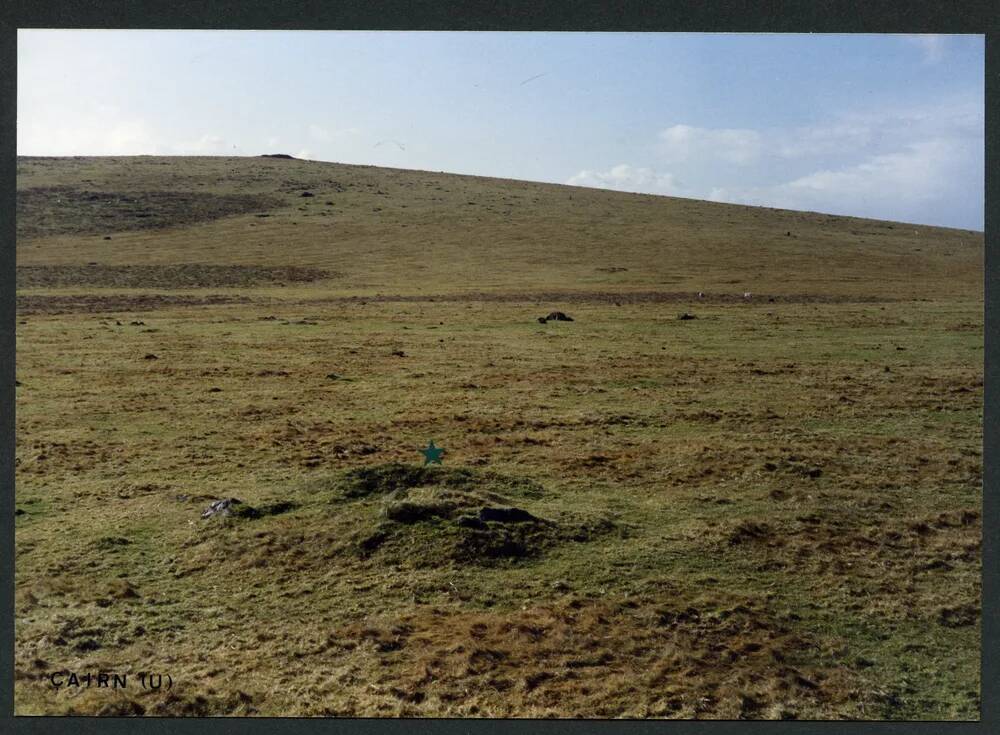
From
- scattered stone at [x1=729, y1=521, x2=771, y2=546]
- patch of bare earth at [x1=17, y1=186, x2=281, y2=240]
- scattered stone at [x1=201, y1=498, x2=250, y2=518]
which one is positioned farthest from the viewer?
patch of bare earth at [x1=17, y1=186, x2=281, y2=240]

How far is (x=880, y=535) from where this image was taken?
10195 mm

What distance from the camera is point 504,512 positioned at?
32.3 ft

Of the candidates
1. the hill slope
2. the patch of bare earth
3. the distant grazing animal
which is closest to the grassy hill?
the distant grazing animal

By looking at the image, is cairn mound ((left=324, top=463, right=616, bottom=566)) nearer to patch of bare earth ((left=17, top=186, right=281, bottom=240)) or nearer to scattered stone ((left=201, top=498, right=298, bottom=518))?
scattered stone ((left=201, top=498, right=298, bottom=518))

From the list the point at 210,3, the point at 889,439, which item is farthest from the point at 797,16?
the point at 889,439

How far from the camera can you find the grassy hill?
737 centimetres

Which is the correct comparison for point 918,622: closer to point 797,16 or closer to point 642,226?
point 797,16

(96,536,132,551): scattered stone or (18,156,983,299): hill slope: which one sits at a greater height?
(18,156,983,299): hill slope

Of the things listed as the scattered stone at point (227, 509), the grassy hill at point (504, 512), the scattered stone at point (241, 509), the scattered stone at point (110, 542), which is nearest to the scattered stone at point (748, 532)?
the grassy hill at point (504, 512)

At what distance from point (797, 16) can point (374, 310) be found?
2677 centimetres

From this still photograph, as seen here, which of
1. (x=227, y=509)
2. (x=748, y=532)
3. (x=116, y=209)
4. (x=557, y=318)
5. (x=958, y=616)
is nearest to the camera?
(x=958, y=616)

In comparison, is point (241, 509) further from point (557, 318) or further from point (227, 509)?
point (557, 318)

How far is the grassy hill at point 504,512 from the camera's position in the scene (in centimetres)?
737

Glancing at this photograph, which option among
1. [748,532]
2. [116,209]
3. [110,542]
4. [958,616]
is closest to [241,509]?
[110,542]
